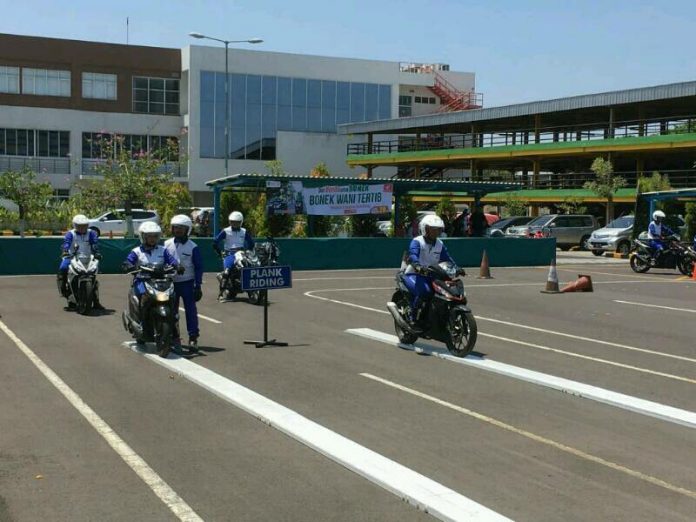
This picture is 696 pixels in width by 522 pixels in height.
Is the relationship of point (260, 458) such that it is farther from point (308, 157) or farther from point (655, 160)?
point (308, 157)

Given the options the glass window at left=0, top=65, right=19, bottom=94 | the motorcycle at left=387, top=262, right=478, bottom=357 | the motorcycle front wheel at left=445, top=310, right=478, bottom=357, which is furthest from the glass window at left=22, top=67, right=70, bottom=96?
the motorcycle front wheel at left=445, top=310, right=478, bottom=357

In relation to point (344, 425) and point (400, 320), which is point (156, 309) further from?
point (344, 425)

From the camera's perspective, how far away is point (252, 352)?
12.2 metres

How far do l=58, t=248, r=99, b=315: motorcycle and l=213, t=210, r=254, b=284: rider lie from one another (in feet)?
10.4

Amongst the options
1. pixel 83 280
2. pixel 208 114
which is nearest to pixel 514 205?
pixel 208 114

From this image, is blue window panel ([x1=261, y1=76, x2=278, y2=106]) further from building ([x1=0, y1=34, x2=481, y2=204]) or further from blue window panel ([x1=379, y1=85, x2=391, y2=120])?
blue window panel ([x1=379, y1=85, x2=391, y2=120])

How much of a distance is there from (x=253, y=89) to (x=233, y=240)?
54270mm

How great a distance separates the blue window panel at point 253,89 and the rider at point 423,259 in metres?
60.6

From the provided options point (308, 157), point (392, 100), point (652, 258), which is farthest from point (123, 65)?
point (652, 258)

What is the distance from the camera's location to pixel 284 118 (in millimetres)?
72875

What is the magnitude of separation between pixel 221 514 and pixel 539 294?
16665mm

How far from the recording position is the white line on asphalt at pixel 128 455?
576cm

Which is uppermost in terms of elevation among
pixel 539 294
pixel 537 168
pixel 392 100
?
pixel 392 100

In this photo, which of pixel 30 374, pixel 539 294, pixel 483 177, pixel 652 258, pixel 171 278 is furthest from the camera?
pixel 483 177
